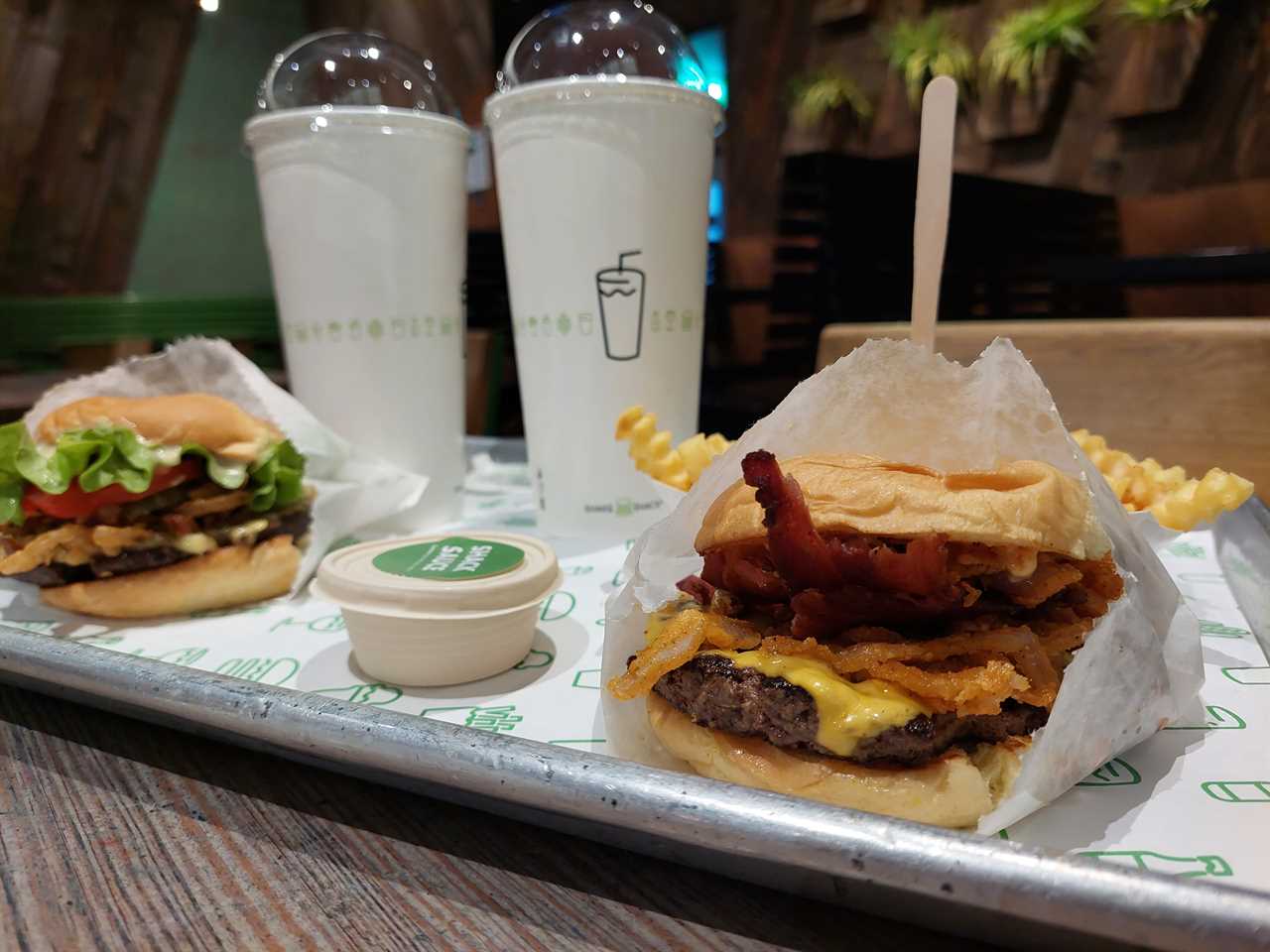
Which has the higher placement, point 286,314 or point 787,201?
point 787,201

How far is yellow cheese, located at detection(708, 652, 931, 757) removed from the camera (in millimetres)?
802

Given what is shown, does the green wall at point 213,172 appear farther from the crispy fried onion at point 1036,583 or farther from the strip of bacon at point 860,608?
the crispy fried onion at point 1036,583

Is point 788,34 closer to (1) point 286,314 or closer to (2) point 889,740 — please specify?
(1) point 286,314

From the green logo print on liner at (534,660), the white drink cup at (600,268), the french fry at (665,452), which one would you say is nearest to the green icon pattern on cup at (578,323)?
the white drink cup at (600,268)

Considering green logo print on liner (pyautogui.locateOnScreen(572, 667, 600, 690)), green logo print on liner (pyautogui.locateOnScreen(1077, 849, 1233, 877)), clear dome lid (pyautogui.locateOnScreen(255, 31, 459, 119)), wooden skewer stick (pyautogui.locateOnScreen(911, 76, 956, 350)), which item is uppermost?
clear dome lid (pyautogui.locateOnScreen(255, 31, 459, 119))

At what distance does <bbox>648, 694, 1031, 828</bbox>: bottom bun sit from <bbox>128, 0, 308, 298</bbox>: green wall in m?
5.34

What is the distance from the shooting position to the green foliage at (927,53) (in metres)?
4.37

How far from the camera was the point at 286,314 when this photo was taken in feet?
6.49

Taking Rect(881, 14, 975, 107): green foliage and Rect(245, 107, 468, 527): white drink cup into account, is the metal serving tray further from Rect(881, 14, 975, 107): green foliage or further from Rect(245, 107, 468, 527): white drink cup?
Rect(881, 14, 975, 107): green foliage

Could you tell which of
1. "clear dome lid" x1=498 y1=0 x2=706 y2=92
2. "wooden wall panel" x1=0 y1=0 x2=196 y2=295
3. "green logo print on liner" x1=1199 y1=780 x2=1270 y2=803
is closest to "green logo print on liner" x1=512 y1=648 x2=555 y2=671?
"green logo print on liner" x1=1199 y1=780 x2=1270 y2=803

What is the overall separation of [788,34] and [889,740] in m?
5.13

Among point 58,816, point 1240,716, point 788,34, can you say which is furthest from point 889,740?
point 788,34

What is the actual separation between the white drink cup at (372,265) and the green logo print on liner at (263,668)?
77 centimetres

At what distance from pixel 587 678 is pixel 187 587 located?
79cm
